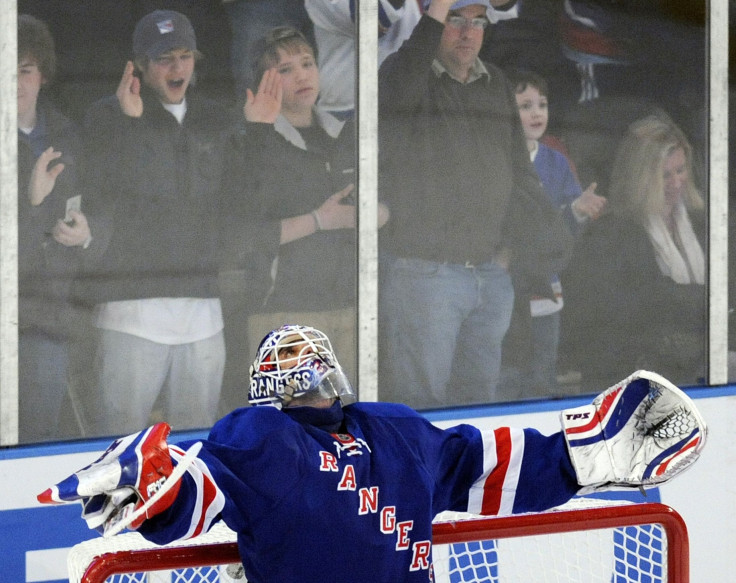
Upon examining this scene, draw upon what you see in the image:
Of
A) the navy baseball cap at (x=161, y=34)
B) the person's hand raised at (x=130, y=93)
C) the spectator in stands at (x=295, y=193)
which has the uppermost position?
the navy baseball cap at (x=161, y=34)

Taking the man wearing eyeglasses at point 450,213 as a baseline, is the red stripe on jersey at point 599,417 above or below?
below

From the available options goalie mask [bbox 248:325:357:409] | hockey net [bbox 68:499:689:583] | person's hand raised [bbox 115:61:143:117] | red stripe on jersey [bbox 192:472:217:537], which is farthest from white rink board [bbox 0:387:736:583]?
red stripe on jersey [bbox 192:472:217:537]

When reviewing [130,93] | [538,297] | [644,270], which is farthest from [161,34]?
[644,270]

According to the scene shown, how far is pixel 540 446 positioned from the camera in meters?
2.15

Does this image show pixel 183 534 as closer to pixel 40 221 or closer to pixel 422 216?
pixel 40 221

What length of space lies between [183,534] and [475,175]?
2.27 meters

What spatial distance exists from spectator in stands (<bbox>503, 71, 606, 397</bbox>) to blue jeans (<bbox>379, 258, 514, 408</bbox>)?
0.21ft

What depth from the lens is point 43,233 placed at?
311cm

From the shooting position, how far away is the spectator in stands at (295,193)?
3.41 meters

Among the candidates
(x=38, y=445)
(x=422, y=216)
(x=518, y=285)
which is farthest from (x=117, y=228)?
(x=518, y=285)

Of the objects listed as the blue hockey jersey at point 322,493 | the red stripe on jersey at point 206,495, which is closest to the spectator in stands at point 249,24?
the blue hockey jersey at point 322,493

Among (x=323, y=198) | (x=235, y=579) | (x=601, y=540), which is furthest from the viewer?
(x=323, y=198)

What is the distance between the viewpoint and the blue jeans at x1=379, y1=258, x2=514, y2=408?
3688 millimetres

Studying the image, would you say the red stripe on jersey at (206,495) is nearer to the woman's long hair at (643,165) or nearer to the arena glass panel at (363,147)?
the arena glass panel at (363,147)
